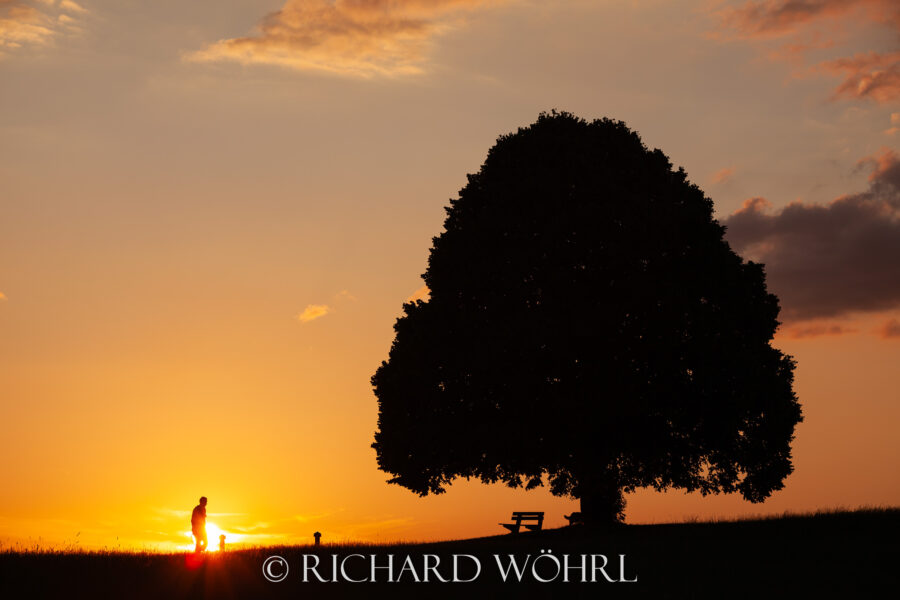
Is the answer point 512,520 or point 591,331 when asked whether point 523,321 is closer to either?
point 591,331

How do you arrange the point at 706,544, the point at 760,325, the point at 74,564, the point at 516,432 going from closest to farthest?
the point at 74,564 → the point at 706,544 → the point at 516,432 → the point at 760,325

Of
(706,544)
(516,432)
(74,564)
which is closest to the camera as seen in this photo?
(74,564)

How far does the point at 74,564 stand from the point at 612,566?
15.2m

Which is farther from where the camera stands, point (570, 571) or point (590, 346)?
point (590, 346)

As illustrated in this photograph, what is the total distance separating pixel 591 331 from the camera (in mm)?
37688

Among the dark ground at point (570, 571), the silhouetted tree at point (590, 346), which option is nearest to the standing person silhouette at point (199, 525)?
the dark ground at point (570, 571)

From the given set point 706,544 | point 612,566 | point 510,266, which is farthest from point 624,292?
point 612,566

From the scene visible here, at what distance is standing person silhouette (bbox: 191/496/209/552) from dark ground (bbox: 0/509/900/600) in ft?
2.20

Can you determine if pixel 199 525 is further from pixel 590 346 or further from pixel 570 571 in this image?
pixel 590 346

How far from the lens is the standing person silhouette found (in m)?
31.8

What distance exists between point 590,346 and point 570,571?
11.6 metres

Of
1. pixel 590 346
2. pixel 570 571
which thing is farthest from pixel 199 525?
pixel 590 346

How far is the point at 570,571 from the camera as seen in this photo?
28.2 metres

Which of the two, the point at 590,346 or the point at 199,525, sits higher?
the point at 590,346
